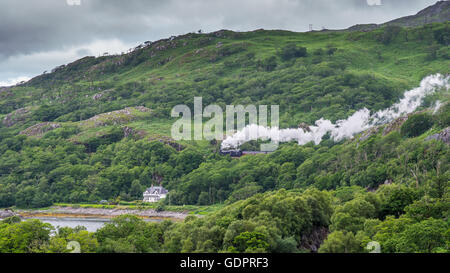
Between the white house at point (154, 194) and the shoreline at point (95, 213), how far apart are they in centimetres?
1031

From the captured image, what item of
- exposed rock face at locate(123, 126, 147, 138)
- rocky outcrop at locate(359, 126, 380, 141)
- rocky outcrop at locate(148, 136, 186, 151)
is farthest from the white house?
rocky outcrop at locate(359, 126, 380, 141)

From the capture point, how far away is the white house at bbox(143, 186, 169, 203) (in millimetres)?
141500

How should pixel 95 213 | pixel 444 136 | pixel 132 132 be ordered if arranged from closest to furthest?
pixel 444 136
pixel 95 213
pixel 132 132

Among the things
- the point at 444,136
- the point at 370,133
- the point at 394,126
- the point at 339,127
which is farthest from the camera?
the point at 339,127

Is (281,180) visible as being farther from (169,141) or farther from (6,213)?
(6,213)

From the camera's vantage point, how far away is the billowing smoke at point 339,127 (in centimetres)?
15000

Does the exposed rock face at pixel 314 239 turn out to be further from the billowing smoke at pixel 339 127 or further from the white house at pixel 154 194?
the billowing smoke at pixel 339 127

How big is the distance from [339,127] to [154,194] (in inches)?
2264

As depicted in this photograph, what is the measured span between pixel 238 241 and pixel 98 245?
1643cm

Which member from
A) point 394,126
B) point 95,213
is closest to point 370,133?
point 394,126

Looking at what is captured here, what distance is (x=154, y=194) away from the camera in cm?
14375

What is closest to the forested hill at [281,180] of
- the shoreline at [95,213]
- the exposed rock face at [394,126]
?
the exposed rock face at [394,126]

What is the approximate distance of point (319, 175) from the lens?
116 meters

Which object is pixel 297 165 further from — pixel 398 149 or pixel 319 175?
pixel 398 149
